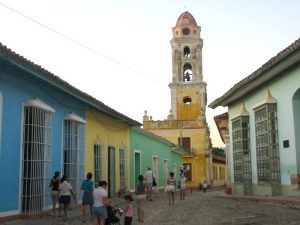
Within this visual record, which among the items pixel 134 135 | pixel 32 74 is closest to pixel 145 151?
pixel 134 135

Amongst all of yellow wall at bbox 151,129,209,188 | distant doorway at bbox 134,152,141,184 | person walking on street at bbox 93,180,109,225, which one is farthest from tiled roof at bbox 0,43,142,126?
yellow wall at bbox 151,129,209,188

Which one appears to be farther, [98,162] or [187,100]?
[187,100]

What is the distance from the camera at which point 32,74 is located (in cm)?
1065

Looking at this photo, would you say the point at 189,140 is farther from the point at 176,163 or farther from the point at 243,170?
the point at 243,170

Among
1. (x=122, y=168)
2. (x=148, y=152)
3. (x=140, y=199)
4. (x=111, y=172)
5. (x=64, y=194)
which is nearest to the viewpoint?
(x=64, y=194)

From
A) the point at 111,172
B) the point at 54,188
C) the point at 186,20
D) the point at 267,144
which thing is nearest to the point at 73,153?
the point at 54,188

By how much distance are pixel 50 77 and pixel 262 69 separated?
5991 millimetres

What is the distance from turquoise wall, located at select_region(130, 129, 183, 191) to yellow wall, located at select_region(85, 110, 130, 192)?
101cm

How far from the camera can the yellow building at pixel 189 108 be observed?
140ft

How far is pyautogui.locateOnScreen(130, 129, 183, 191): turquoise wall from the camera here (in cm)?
2313

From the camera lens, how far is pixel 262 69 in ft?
44.8

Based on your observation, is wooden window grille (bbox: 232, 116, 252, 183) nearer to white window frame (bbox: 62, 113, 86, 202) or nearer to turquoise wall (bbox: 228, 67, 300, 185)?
turquoise wall (bbox: 228, 67, 300, 185)

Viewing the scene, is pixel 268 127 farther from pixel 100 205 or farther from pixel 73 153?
pixel 100 205

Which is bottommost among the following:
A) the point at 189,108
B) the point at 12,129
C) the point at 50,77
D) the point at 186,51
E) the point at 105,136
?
the point at 12,129
